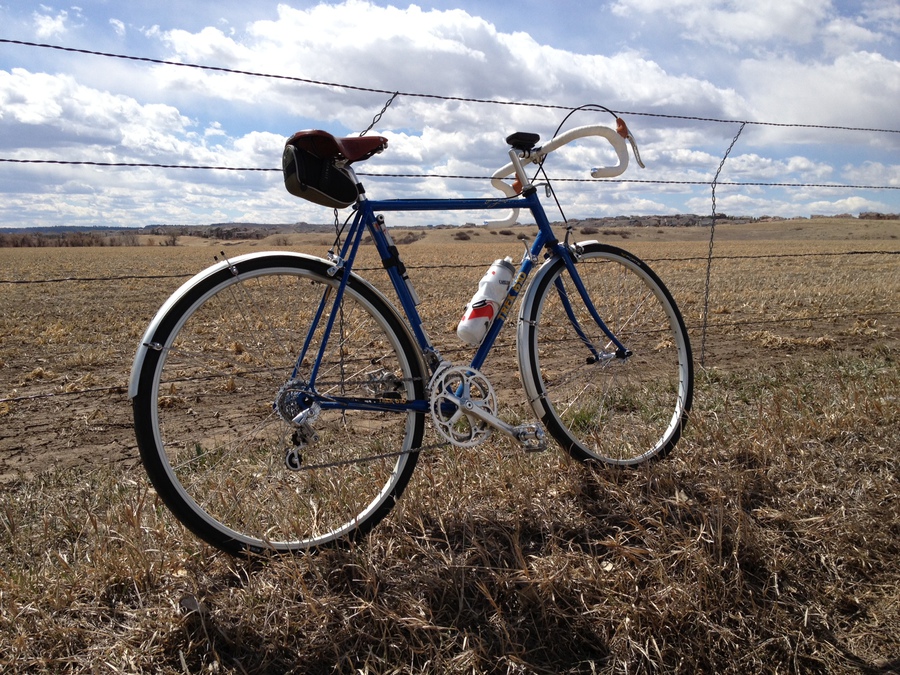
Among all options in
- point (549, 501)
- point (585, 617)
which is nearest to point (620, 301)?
point (549, 501)

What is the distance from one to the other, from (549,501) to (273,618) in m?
1.31

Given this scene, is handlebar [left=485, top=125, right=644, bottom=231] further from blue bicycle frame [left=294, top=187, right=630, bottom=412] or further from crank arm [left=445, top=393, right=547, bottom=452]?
crank arm [left=445, top=393, right=547, bottom=452]

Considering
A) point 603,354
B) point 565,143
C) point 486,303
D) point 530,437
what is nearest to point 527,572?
point 530,437

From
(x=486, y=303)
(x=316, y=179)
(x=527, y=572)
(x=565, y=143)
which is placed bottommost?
(x=527, y=572)

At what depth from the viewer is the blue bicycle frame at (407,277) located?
8.80ft

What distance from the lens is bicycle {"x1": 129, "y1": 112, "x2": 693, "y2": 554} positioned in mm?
2467

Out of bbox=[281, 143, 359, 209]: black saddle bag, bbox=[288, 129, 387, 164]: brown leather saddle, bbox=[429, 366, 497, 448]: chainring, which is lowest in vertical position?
bbox=[429, 366, 497, 448]: chainring

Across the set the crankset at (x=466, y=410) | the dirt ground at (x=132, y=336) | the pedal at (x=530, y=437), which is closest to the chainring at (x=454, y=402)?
the crankset at (x=466, y=410)

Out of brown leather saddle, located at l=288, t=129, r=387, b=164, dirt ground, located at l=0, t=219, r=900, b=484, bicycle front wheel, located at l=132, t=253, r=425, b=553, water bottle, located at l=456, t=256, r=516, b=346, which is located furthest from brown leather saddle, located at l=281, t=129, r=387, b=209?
dirt ground, located at l=0, t=219, r=900, b=484

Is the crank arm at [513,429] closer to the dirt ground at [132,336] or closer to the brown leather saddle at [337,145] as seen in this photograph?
the brown leather saddle at [337,145]

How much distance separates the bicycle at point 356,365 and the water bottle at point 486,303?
2.0 inches

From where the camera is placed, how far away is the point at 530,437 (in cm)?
295

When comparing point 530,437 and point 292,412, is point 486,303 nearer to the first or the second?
point 530,437

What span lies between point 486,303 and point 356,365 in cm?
95
